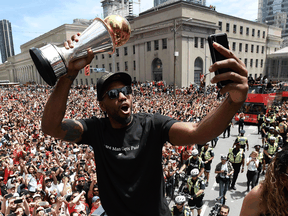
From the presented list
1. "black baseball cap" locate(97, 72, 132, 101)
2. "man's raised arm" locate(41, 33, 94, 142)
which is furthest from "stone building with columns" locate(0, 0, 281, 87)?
"man's raised arm" locate(41, 33, 94, 142)

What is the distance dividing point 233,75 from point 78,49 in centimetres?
100

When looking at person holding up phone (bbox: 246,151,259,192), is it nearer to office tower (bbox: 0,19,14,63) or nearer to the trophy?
the trophy

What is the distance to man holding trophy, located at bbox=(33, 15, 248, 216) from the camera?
1.40 m

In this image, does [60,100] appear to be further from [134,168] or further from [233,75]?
[233,75]

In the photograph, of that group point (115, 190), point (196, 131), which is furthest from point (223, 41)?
point (115, 190)

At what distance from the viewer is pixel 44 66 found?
52.1 inches

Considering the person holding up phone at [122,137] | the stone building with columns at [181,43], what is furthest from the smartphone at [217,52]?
the stone building with columns at [181,43]

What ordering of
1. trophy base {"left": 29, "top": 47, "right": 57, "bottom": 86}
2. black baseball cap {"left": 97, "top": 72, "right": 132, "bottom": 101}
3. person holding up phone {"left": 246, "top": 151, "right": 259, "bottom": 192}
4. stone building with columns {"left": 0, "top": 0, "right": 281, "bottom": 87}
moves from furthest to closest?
stone building with columns {"left": 0, "top": 0, "right": 281, "bottom": 87} → person holding up phone {"left": 246, "top": 151, "right": 259, "bottom": 192} → black baseball cap {"left": 97, "top": 72, "right": 132, "bottom": 101} → trophy base {"left": 29, "top": 47, "right": 57, "bottom": 86}

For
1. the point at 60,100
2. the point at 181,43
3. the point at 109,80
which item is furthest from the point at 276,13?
the point at 60,100

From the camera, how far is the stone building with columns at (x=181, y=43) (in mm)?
32656

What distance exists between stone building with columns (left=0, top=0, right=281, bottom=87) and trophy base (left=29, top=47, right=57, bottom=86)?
25.6m

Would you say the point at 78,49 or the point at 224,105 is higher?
the point at 78,49

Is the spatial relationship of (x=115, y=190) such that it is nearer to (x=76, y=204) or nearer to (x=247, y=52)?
(x=76, y=204)

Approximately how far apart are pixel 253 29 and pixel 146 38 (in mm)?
27094
